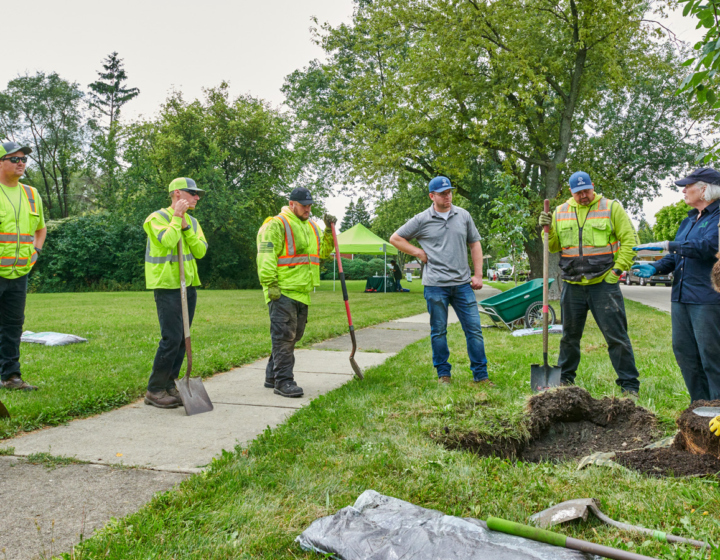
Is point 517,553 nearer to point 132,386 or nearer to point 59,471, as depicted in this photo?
point 59,471

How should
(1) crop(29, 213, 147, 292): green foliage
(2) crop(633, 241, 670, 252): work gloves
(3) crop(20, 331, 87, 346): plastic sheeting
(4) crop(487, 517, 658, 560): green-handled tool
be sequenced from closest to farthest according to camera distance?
(4) crop(487, 517, 658, 560): green-handled tool
(2) crop(633, 241, 670, 252): work gloves
(3) crop(20, 331, 87, 346): plastic sheeting
(1) crop(29, 213, 147, 292): green foliage

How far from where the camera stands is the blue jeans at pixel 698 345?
4.03 meters

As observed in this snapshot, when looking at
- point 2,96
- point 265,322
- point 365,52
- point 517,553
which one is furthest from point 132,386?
point 2,96

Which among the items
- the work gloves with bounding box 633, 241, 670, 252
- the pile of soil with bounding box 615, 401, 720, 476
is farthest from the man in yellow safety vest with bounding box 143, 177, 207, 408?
the work gloves with bounding box 633, 241, 670, 252

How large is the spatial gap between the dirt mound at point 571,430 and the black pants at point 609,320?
2.95 feet

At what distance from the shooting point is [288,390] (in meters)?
5.16

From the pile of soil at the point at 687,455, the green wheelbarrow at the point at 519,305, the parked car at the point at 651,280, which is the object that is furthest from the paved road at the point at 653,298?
the pile of soil at the point at 687,455

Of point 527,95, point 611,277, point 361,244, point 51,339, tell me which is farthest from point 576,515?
point 361,244

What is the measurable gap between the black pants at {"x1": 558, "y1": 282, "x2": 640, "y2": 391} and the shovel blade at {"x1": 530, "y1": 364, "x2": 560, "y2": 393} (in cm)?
36

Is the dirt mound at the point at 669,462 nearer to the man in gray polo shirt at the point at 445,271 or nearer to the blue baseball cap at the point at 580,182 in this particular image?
the man in gray polo shirt at the point at 445,271

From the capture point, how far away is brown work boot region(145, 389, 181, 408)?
4.71m

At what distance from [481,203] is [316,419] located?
65.5 feet

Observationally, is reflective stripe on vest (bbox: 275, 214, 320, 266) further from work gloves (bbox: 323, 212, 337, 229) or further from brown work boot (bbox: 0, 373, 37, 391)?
brown work boot (bbox: 0, 373, 37, 391)

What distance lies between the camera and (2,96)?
133ft
